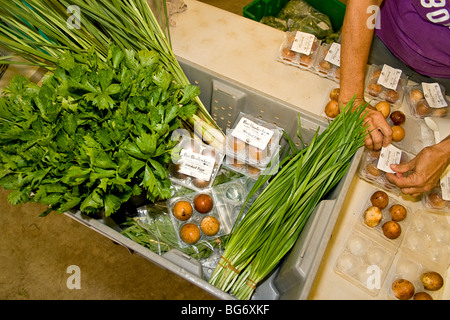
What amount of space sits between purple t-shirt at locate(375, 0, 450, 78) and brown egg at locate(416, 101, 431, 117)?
0.16 meters

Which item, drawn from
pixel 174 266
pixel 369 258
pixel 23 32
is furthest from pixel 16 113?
pixel 369 258

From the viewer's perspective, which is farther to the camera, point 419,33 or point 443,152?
point 419,33

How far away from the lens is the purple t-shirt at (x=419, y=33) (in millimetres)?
1155

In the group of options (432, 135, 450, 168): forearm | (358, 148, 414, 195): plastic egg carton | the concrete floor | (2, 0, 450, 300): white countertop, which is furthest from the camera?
the concrete floor

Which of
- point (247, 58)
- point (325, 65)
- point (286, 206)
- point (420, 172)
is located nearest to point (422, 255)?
point (420, 172)

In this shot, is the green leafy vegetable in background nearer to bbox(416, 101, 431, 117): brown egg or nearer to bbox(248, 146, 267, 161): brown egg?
bbox(248, 146, 267, 161): brown egg

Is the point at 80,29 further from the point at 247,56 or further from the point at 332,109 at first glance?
the point at 332,109

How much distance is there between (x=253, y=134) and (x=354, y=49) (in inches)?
21.8

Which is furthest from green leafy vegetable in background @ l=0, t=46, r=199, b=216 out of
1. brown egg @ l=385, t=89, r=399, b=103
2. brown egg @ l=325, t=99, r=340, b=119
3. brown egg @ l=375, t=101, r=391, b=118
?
brown egg @ l=385, t=89, r=399, b=103

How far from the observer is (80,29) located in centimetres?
112

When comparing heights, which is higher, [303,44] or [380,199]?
[303,44]

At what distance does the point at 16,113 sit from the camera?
92 centimetres

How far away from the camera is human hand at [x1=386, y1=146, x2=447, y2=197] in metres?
1.09

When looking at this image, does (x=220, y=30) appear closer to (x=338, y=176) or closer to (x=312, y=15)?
(x=312, y=15)
